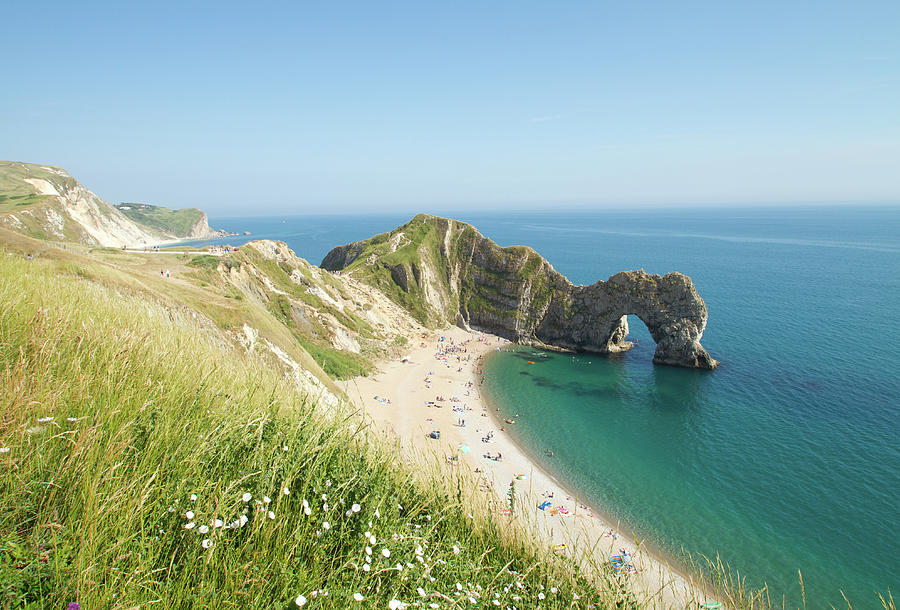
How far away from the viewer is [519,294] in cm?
7662

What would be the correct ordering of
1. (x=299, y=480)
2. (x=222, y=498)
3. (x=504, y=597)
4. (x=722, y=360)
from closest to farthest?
(x=222, y=498) → (x=299, y=480) → (x=504, y=597) → (x=722, y=360)

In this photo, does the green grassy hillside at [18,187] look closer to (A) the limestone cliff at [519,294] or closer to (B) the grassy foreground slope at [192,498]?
(A) the limestone cliff at [519,294]

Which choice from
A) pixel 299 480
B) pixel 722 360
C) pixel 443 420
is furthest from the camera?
pixel 722 360

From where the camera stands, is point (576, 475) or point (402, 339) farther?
point (402, 339)

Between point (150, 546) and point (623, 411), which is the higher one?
point (150, 546)

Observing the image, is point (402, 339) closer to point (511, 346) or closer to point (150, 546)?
point (511, 346)

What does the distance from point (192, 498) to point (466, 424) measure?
135 ft

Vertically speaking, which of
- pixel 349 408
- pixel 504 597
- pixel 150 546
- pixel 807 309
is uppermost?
pixel 150 546

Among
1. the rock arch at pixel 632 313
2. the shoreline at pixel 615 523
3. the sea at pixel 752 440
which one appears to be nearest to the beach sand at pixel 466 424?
the shoreline at pixel 615 523

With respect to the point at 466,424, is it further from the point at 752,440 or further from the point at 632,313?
the point at 632,313

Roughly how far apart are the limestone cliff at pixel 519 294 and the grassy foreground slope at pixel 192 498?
64.8 m

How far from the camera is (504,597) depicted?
583 cm

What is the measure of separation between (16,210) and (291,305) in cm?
6775

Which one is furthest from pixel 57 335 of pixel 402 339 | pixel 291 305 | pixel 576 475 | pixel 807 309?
pixel 807 309
